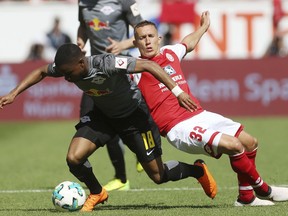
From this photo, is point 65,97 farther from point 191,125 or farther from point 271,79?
point 191,125

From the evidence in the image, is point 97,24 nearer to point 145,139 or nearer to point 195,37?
point 195,37

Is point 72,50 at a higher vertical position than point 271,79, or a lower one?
higher

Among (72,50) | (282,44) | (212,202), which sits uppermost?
(72,50)

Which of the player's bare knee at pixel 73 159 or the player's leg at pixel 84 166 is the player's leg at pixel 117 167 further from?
the player's bare knee at pixel 73 159

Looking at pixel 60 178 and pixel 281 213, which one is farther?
pixel 60 178

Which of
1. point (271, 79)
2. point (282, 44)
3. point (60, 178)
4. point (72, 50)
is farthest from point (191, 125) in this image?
point (282, 44)

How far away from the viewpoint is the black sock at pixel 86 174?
370 inches

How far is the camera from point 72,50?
8883 mm

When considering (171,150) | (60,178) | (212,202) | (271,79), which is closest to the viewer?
(212,202)

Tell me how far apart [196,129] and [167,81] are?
726 mm

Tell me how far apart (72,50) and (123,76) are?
723 millimetres

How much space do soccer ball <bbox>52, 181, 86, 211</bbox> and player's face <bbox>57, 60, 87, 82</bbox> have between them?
1.25 m

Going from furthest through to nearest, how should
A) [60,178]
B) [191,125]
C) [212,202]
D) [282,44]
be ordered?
[282,44] → [60,178] → [212,202] → [191,125]

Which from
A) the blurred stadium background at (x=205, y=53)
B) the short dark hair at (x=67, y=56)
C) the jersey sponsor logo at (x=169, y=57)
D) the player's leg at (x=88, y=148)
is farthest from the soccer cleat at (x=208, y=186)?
the blurred stadium background at (x=205, y=53)
